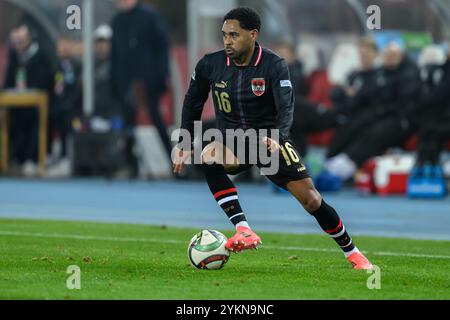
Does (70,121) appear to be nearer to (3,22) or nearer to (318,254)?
(3,22)

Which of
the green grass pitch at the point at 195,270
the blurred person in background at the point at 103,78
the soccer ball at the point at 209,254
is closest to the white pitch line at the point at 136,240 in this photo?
Result: the green grass pitch at the point at 195,270

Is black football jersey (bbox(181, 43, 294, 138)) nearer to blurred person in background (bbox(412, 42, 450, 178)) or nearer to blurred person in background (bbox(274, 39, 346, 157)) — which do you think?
blurred person in background (bbox(412, 42, 450, 178))

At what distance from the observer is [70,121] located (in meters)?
27.1

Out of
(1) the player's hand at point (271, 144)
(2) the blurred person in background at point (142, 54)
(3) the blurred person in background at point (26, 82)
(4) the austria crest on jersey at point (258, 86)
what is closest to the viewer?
(1) the player's hand at point (271, 144)

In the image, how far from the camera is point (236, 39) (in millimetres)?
10508

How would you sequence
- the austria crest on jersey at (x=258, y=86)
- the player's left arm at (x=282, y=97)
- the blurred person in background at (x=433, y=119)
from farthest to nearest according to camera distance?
the blurred person in background at (x=433, y=119)
the austria crest on jersey at (x=258, y=86)
the player's left arm at (x=282, y=97)

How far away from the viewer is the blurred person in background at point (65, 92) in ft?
88.6

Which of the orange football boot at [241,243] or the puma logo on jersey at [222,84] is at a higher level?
the puma logo on jersey at [222,84]

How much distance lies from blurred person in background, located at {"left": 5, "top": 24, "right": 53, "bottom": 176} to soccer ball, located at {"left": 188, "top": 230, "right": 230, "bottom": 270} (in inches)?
665

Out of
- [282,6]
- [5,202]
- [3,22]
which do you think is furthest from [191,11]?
[5,202]

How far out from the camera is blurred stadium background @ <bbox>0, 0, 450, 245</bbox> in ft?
72.5

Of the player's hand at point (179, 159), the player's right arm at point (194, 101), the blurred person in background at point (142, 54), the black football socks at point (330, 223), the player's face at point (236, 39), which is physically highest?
the blurred person in background at point (142, 54)

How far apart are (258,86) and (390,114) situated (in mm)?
12071

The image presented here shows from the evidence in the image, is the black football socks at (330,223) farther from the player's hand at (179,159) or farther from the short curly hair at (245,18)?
the short curly hair at (245,18)
